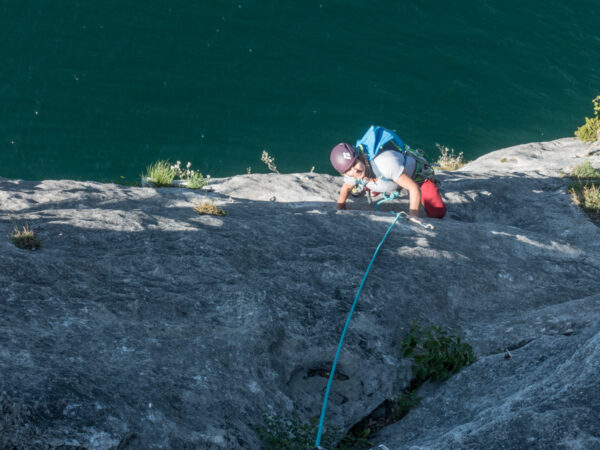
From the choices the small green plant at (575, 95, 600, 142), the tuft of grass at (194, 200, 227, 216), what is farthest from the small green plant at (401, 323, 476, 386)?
the small green plant at (575, 95, 600, 142)

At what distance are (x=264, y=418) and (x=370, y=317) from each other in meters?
1.99

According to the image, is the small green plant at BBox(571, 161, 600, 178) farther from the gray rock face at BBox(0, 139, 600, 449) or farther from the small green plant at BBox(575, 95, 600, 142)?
the small green plant at BBox(575, 95, 600, 142)

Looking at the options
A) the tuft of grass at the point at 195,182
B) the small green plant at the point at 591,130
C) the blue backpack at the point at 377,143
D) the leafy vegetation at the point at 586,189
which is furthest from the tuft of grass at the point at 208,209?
the small green plant at the point at 591,130

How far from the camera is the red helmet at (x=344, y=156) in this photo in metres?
8.99

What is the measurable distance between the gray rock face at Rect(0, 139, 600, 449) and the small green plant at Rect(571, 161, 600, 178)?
395cm

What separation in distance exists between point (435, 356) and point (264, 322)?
1.73 metres

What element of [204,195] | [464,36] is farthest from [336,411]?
[464,36]

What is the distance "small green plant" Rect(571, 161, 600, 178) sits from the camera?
12.9m

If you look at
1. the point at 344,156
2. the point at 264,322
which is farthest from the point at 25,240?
the point at 344,156

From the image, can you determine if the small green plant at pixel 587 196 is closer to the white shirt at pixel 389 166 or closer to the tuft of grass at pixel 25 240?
the white shirt at pixel 389 166

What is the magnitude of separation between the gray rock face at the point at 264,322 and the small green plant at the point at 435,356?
118mm

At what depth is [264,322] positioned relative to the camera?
5.65 metres

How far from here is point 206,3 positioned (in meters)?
24.8

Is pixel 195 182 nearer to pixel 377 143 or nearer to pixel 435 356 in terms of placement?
pixel 377 143
